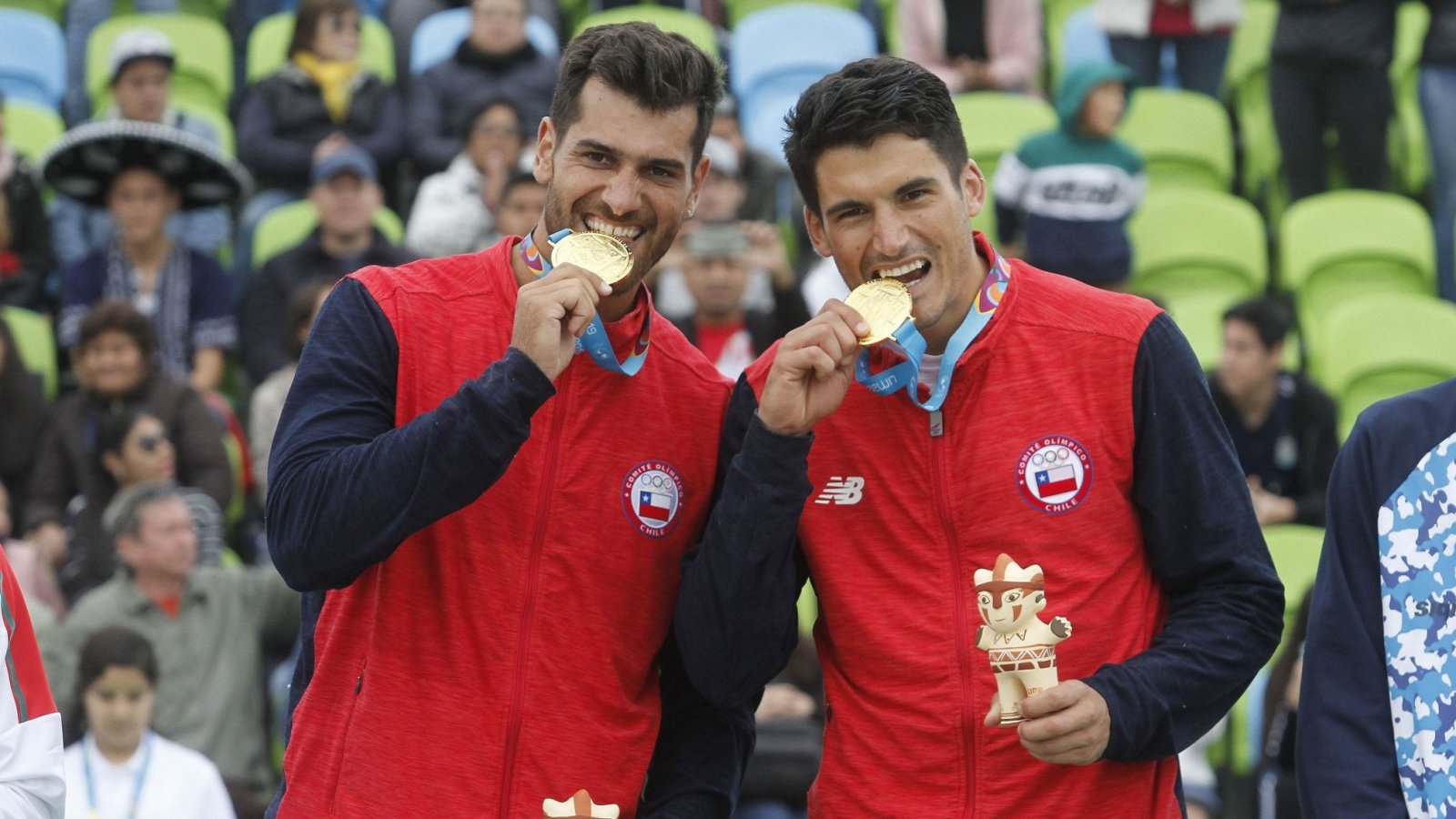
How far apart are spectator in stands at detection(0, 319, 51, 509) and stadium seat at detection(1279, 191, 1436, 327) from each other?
544cm

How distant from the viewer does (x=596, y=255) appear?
336cm

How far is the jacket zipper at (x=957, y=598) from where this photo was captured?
3.36 m

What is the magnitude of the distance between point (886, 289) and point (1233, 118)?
798 centimetres

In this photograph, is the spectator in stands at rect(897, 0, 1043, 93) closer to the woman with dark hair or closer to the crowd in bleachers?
the crowd in bleachers

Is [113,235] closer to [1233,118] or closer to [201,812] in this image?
[201,812]

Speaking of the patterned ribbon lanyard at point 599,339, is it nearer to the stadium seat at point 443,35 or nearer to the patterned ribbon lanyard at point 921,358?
the patterned ribbon lanyard at point 921,358

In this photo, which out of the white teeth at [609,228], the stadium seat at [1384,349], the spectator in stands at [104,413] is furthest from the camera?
the stadium seat at [1384,349]

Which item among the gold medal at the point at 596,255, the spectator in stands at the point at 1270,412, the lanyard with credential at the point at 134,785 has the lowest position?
the lanyard with credential at the point at 134,785

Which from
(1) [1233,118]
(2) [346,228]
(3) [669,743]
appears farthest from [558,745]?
(1) [1233,118]

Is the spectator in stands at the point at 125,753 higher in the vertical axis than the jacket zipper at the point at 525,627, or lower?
lower

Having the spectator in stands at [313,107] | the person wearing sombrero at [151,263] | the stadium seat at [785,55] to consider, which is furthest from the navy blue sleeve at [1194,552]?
the stadium seat at [785,55]

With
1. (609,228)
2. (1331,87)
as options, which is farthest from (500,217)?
(609,228)

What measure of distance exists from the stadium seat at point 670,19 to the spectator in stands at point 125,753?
4470 millimetres

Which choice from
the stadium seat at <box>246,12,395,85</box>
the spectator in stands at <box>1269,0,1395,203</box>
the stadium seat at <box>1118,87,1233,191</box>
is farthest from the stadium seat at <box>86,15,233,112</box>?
the spectator in stands at <box>1269,0,1395,203</box>
